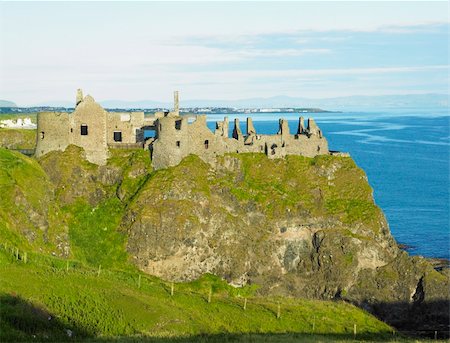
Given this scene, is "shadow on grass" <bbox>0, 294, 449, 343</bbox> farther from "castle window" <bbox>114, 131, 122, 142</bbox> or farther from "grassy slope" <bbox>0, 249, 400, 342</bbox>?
"castle window" <bbox>114, 131, 122, 142</bbox>

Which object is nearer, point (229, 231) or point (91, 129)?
point (229, 231)

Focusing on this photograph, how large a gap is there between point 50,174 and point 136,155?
9956 mm

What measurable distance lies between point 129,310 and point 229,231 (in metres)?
29.3

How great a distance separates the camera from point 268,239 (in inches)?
3246

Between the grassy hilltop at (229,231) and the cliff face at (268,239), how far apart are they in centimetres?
12

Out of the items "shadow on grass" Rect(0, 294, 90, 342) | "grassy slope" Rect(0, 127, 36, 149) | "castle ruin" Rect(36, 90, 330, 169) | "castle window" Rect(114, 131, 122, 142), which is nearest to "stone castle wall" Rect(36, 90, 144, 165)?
"castle ruin" Rect(36, 90, 330, 169)

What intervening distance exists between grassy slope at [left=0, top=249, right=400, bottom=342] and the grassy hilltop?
446mm

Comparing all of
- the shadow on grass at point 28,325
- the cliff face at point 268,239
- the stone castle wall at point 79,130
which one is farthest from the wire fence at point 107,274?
the stone castle wall at point 79,130

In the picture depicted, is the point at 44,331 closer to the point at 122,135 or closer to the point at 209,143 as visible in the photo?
the point at 209,143

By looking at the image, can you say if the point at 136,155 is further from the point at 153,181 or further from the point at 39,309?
the point at 39,309

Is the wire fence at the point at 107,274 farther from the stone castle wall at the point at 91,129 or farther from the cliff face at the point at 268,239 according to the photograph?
the stone castle wall at the point at 91,129

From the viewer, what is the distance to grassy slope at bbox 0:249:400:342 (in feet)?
152

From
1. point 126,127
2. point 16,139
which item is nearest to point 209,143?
point 126,127

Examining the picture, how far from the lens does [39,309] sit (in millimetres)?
46438
